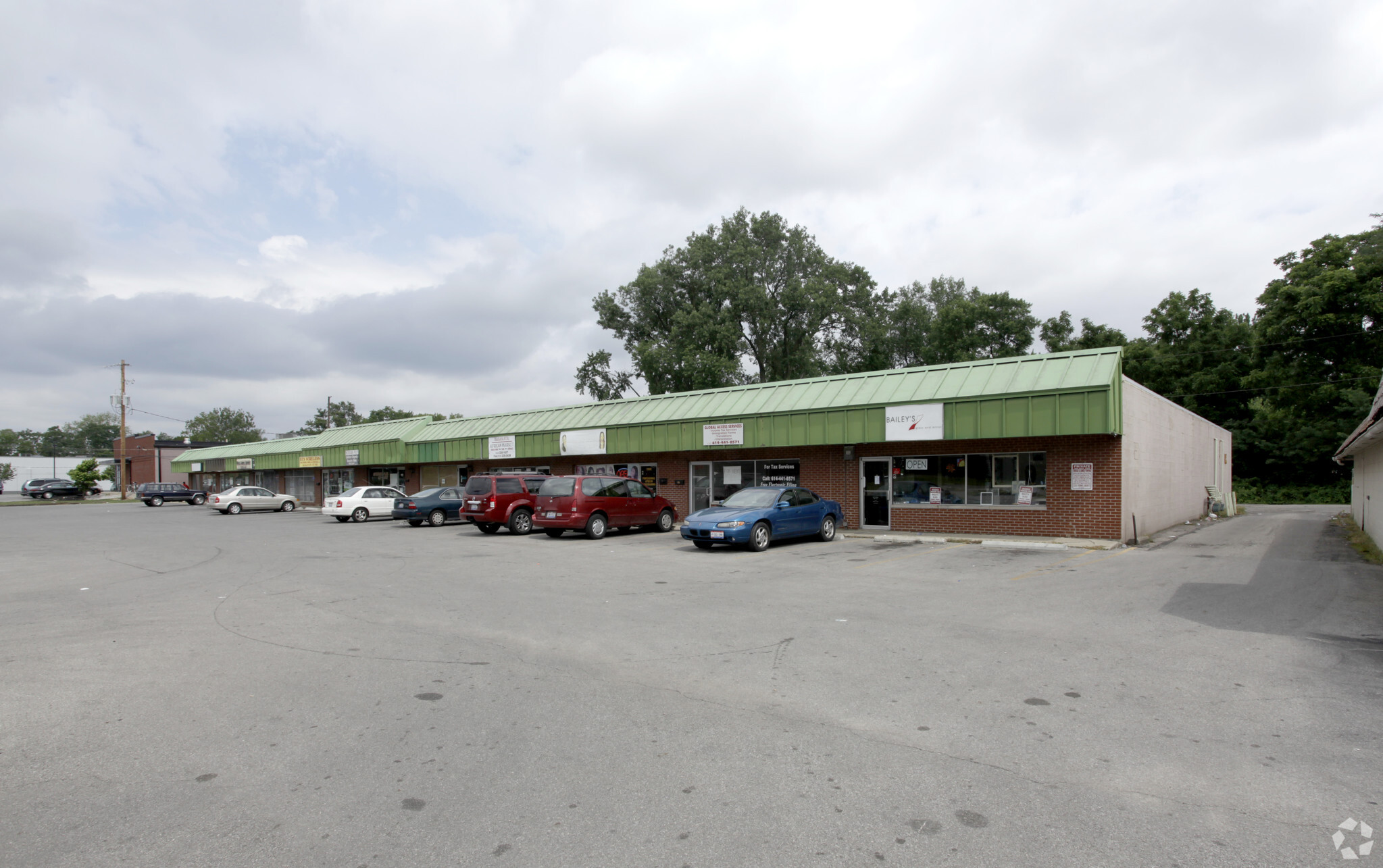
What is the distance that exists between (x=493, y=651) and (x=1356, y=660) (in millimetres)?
7682

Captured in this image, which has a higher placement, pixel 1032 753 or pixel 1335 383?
pixel 1335 383

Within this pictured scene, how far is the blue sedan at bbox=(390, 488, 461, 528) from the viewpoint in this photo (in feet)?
84.1

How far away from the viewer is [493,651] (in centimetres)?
716

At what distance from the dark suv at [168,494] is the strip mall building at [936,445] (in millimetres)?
31945

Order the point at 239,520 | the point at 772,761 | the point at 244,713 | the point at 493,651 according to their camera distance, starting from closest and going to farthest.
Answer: the point at 772,761, the point at 244,713, the point at 493,651, the point at 239,520

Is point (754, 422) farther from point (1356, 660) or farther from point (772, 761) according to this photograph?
point (772, 761)

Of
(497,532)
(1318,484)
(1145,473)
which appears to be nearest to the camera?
(1145,473)

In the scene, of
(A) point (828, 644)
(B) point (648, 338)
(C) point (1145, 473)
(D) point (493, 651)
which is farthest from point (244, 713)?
(B) point (648, 338)

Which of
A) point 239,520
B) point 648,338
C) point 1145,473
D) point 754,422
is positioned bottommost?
point 239,520

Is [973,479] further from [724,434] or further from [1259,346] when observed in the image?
[1259,346]

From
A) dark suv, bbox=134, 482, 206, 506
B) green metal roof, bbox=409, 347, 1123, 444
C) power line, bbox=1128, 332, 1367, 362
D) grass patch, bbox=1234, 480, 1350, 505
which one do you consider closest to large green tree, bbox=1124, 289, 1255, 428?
power line, bbox=1128, 332, 1367, 362

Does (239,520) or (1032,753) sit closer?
(1032,753)

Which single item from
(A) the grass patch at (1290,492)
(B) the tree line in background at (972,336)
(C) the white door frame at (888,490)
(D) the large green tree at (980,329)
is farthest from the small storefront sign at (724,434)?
(A) the grass patch at (1290,492)

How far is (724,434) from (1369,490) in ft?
53.7
